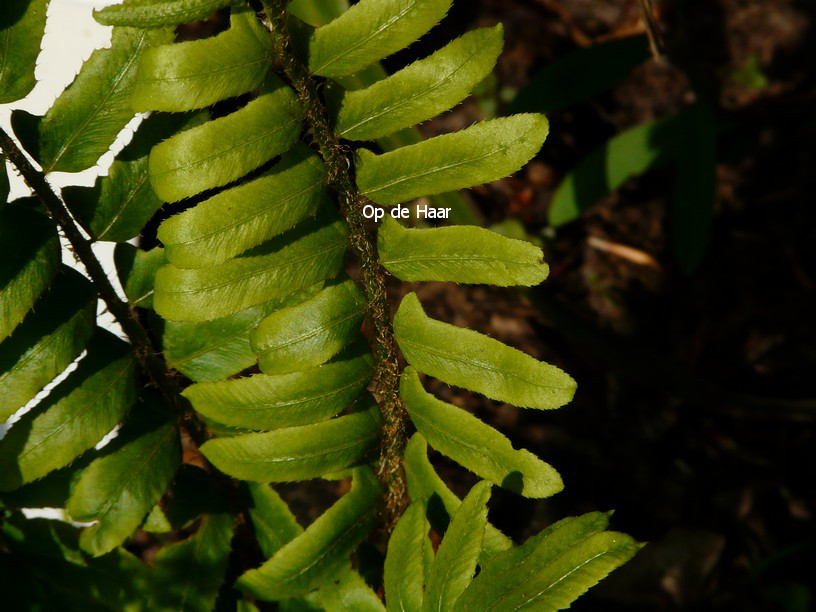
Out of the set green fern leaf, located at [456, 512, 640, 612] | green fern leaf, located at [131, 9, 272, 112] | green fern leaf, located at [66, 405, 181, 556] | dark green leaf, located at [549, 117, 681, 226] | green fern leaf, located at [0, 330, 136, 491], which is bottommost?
dark green leaf, located at [549, 117, 681, 226]

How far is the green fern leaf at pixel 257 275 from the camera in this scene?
0.95m

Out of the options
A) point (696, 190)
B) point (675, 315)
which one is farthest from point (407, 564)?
point (675, 315)

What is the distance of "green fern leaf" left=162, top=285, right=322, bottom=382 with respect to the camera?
1.16 metres

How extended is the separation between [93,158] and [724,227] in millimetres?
1942

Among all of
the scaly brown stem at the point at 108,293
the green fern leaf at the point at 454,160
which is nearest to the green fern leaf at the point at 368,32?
the green fern leaf at the point at 454,160

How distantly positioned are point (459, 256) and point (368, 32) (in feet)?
0.92

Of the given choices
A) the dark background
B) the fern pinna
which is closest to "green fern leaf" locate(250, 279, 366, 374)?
the fern pinna

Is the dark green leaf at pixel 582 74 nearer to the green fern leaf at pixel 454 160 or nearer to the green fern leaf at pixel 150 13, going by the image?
the green fern leaf at pixel 454 160

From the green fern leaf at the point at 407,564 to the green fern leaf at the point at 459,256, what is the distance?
32cm

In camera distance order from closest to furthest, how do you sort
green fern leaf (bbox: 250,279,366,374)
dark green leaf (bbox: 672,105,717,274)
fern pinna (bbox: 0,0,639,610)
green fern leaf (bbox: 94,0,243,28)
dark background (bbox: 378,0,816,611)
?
1. green fern leaf (bbox: 94,0,243,28)
2. fern pinna (bbox: 0,0,639,610)
3. green fern leaf (bbox: 250,279,366,374)
4. dark green leaf (bbox: 672,105,717,274)
5. dark background (bbox: 378,0,816,611)

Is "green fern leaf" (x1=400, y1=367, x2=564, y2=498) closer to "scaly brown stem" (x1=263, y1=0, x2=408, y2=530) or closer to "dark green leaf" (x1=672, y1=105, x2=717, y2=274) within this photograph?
"scaly brown stem" (x1=263, y1=0, x2=408, y2=530)

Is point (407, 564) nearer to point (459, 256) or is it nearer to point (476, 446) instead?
point (476, 446)

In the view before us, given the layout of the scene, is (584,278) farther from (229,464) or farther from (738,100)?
(229,464)

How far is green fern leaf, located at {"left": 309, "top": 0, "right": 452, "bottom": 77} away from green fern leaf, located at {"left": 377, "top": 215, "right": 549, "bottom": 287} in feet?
0.71
